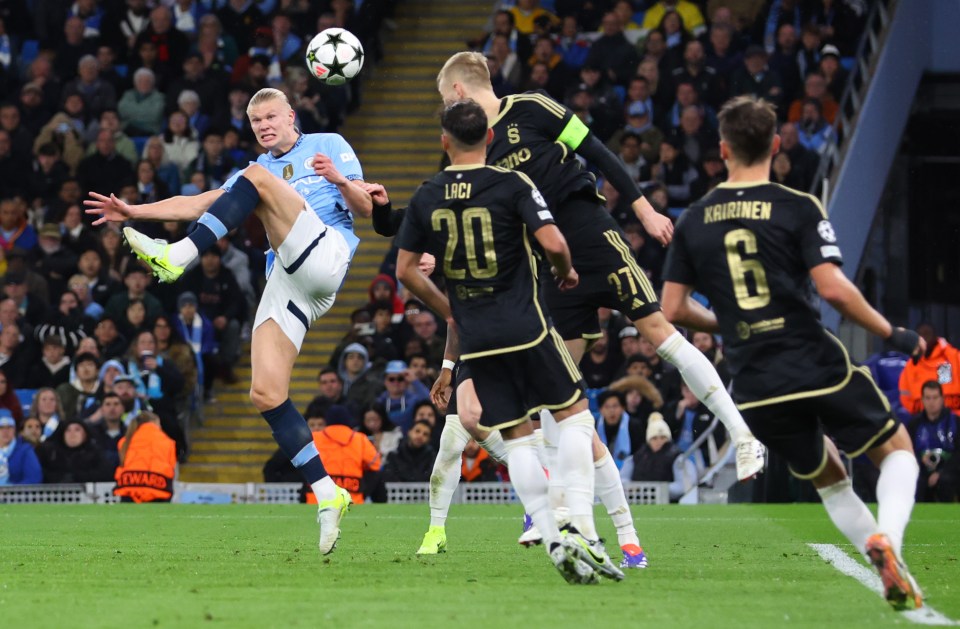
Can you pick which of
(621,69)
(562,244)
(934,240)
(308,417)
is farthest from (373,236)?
(562,244)

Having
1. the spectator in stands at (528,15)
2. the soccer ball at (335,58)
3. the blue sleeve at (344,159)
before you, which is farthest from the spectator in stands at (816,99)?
the blue sleeve at (344,159)

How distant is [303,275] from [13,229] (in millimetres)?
12496

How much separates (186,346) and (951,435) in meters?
8.04

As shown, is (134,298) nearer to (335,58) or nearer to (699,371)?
(335,58)

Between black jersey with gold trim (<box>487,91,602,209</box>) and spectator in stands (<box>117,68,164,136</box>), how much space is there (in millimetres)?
13750

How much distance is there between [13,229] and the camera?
65.4ft

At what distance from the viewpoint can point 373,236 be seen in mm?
21281

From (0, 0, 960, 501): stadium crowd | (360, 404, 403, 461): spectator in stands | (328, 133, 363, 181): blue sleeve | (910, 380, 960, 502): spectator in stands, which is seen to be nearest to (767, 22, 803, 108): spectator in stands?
(0, 0, 960, 501): stadium crowd

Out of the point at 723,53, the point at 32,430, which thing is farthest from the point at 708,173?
the point at 32,430

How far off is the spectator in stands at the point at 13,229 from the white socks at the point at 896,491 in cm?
1539

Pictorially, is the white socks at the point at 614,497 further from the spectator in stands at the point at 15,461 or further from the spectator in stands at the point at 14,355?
the spectator in stands at the point at 14,355

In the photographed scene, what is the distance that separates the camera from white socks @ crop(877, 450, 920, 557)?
19.5ft

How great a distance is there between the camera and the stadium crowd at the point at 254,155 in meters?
15.6

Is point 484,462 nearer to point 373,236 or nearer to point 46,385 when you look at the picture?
point 46,385
